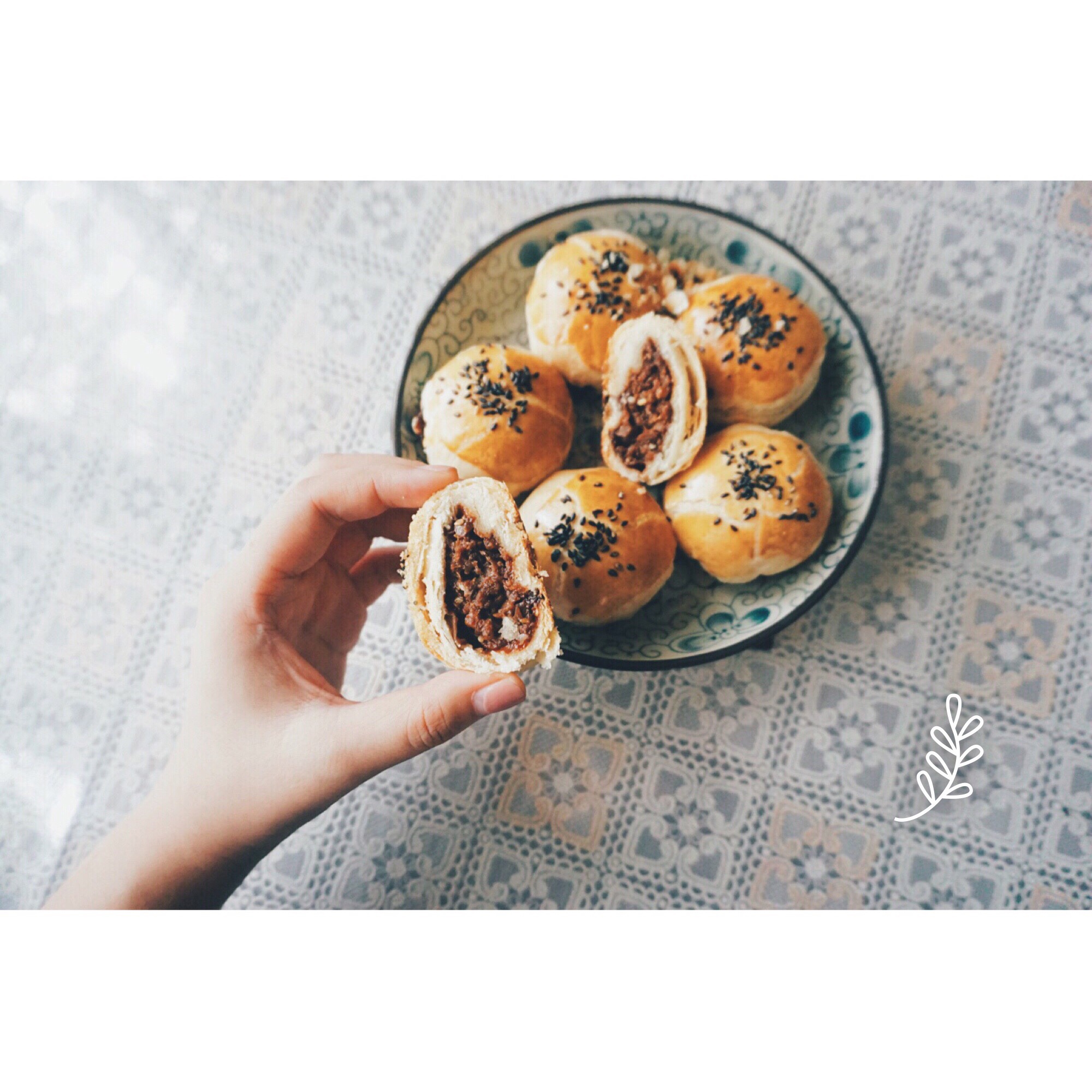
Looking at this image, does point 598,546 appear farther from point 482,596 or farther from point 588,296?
point 588,296

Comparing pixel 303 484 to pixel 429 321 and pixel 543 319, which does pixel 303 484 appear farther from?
pixel 543 319

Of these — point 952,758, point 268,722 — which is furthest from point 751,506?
point 268,722

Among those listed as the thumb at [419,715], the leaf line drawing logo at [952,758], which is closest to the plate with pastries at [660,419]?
the thumb at [419,715]

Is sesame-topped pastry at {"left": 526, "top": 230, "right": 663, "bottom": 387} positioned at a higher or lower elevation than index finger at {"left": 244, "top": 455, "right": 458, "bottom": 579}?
higher

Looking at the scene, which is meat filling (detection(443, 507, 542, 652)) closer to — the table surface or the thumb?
the thumb

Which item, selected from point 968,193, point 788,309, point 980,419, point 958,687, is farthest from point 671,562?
point 968,193

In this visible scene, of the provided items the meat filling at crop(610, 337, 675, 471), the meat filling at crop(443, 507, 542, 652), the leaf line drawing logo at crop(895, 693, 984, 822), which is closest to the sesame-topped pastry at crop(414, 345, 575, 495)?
the meat filling at crop(610, 337, 675, 471)

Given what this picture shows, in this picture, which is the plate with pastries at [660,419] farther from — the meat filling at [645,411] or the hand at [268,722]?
the hand at [268,722]
